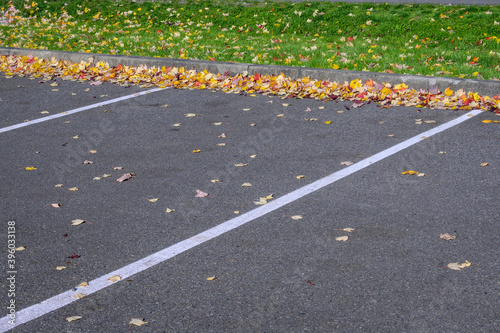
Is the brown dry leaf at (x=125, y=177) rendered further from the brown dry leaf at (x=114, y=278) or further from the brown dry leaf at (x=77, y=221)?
the brown dry leaf at (x=114, y=278)

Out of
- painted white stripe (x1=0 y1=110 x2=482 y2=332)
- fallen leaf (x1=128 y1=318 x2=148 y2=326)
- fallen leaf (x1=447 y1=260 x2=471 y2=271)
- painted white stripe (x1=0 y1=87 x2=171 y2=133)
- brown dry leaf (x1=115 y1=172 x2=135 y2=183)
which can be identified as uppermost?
fallen leaf (x1=447 y1=260 x2=471 y2=271)

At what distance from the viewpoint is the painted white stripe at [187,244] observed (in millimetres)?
2994

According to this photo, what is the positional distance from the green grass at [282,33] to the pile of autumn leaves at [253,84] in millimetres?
827

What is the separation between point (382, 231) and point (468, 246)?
536 millimetres

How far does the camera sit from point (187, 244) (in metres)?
3.63

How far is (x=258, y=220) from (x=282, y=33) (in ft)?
27.7

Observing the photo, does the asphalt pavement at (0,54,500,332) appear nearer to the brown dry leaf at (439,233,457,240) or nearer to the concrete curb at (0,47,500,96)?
the brown dry leaf at (439,233,457,240)

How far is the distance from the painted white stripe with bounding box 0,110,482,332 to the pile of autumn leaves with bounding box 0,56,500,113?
4.98ft

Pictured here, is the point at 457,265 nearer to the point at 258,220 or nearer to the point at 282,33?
the point at 258,220

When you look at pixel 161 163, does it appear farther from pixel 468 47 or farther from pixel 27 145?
pixel 468 47

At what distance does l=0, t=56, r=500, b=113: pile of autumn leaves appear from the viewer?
21.9ft

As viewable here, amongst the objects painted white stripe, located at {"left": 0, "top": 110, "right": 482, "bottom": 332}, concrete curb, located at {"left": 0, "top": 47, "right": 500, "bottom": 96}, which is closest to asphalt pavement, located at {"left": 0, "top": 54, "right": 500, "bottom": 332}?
painted white stripe, located at {"left": 0, "top": 110, "right": 482, "bottom": 332}

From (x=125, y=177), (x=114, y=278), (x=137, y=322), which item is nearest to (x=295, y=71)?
(x=125, y=177)

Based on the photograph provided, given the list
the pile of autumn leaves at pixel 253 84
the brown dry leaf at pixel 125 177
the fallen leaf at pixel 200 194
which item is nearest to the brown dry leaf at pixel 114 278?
the fallen leaf at pixel 200 194
